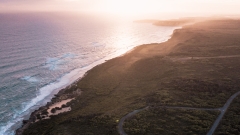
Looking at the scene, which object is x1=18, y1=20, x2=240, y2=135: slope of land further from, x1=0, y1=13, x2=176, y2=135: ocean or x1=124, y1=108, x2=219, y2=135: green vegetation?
x1=0, y1=13, x2=176, y2=135: ocean

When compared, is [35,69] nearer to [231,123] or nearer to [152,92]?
[152,92]

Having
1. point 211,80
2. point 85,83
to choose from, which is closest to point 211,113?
point 211,80

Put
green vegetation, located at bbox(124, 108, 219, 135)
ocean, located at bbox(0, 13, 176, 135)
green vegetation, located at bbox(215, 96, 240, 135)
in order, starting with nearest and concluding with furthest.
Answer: green vegetation, located at bbox(215, 96, 240, 135) < green vegetation, located at bbox(124, 108, 219, 135) < ocean, located at bbox(0, 13, 176, 135)

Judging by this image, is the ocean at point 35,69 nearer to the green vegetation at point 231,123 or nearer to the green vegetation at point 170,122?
the green vegetation at point 170,122

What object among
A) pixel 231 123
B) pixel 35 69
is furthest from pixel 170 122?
pixel 35 69

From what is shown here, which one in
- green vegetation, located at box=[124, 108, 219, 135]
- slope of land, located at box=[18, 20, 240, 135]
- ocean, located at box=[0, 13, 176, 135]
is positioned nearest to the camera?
green vegetation, located at box=[124, 108, 219, 135]

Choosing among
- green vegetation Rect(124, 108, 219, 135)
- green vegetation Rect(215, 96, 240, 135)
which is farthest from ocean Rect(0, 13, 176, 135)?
green vegetation Rect(215, 96, 240, 135)

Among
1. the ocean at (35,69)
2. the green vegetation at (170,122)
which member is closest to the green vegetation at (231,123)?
the green vegetation at (170,122)

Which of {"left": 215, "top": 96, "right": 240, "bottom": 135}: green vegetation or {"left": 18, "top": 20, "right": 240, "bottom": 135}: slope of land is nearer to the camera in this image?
{"left": 215, "top": 96, "right": 240, "bottom": 135}: green vegetation
